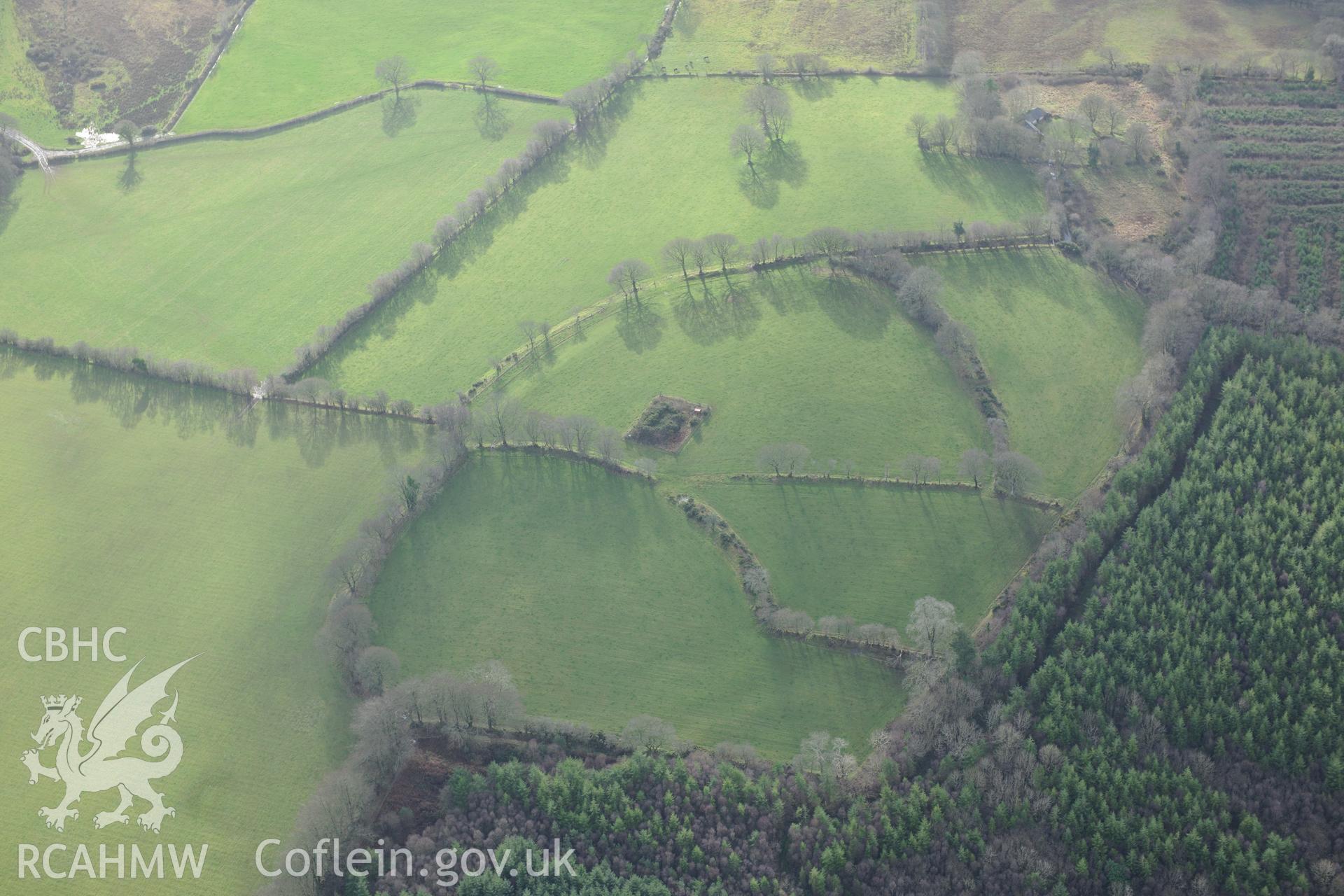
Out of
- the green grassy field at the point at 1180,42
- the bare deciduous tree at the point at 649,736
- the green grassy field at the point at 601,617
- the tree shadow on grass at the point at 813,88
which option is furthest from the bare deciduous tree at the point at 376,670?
the green grassy field at the point at 1180,42

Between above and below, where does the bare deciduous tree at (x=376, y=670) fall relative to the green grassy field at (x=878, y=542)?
below

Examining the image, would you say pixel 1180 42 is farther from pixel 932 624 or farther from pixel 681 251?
pixel 932 624

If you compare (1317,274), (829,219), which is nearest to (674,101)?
(829,219)

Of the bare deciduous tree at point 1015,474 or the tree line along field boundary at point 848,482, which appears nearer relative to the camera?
the bare deciduous tree at point 1015,474

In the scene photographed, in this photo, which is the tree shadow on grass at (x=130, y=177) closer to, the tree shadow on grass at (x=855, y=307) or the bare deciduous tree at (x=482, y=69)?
the bare deciduous tree at (x=482, y=69)

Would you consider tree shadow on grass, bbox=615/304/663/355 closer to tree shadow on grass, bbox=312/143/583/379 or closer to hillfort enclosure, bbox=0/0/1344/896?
hillfort enclosure, bbox=0/0/1344/896

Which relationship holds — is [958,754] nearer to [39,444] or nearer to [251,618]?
[251,618]
